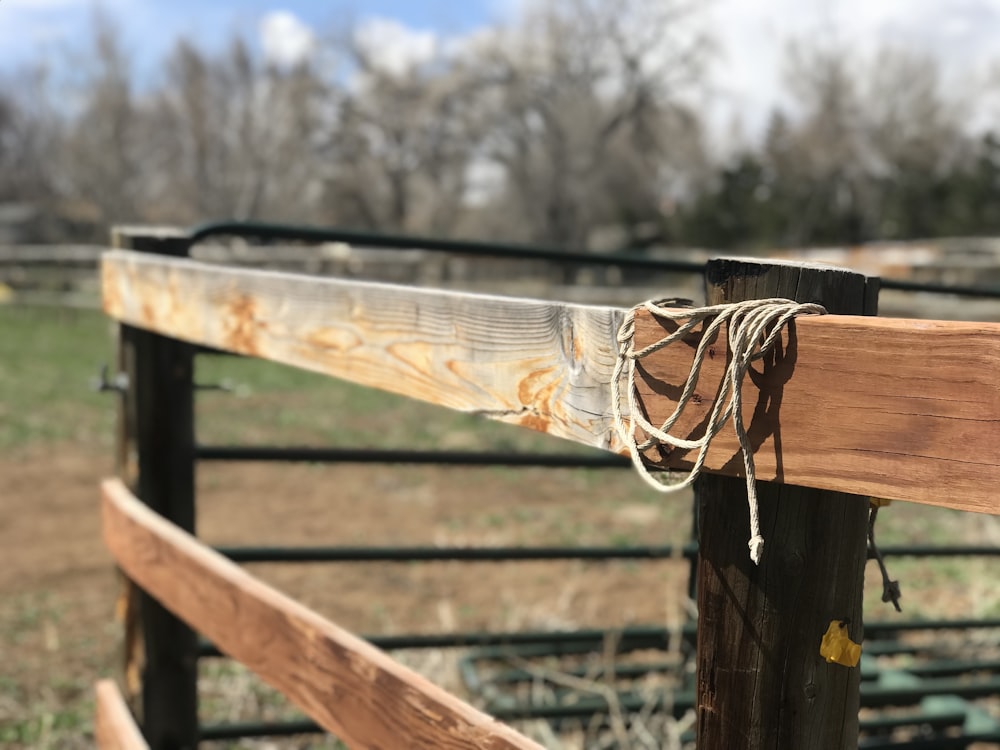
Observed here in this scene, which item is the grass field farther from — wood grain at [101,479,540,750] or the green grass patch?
wood grain at [101,479,540,750]

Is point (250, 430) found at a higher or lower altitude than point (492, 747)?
lower

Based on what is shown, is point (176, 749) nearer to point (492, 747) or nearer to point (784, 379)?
A: point (492, 747)

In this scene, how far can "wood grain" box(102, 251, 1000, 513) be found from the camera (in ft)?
3.01

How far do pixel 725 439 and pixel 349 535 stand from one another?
16.4ft

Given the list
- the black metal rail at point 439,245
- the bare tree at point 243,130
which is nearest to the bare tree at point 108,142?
the bare tree at point 243,130

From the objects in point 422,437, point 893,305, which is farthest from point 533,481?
point 893,305

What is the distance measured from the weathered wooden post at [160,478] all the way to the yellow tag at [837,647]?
1.73 meters

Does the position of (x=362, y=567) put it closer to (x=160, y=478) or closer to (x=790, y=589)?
(x=160, y=478)

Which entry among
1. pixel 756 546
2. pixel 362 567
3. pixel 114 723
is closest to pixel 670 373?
pixel 756 546

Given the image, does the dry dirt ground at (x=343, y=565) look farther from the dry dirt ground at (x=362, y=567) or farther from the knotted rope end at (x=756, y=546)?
the knotted rope end at (x=756, y=546)

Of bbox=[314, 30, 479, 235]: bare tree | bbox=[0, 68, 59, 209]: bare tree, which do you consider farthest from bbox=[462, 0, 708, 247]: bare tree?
bbox=[0, 68, 59, 209]: bare tree

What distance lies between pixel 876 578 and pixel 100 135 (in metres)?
38.6

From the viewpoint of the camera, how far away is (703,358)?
107cm

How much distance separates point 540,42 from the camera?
4109cm
